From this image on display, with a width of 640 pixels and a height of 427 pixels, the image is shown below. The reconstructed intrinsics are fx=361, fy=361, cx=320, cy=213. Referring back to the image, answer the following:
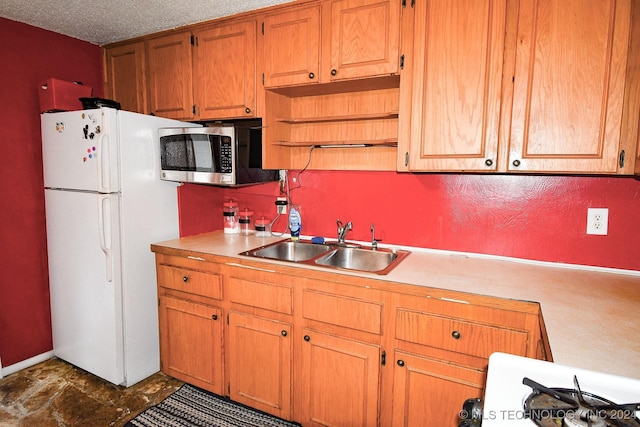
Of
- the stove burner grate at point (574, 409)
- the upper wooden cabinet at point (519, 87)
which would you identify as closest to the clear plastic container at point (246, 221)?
the upper wooden cabinet at point (519, 87)

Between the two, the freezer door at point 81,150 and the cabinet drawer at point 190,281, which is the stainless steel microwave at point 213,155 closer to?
the freezer door at point 81,150

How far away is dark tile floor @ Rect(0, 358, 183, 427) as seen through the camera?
2004 millimetres

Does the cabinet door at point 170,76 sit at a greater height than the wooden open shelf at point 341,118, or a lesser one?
greater

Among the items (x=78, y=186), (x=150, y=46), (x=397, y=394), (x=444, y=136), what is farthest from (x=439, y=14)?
(x=78, y=186)

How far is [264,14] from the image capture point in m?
2.17

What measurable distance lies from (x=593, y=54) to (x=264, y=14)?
170 cm

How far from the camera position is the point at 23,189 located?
7.97 ft

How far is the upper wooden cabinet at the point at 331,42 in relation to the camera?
187 cm

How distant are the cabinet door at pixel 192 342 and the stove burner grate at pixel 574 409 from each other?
1.71m

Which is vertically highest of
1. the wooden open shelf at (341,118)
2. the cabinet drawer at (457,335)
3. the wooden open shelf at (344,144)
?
the wooden open shelf at (341,118)

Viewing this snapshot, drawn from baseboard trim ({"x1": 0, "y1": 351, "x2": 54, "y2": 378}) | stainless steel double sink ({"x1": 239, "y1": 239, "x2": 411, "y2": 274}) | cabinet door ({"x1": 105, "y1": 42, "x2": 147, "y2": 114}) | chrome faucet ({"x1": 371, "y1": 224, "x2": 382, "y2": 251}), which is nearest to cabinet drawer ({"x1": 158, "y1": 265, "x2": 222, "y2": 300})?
stainless steel double sink ({"x1": 239, "y1": 239, "x2": 411, "y2": 274})

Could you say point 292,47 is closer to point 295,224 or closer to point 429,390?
point 295,224

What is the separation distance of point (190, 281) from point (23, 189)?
1.38 metres

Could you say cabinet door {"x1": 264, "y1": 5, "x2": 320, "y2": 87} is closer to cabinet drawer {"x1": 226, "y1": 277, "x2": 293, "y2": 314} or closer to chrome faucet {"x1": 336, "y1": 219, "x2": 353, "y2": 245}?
chrome faucet {"x1": 336, "y1": 219, "x2": 353, "y2": 245}
